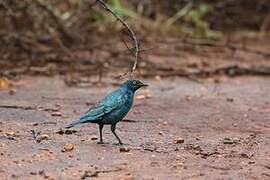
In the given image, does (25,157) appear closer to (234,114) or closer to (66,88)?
(234,114)

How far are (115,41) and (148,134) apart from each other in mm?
5209

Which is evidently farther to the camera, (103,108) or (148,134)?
(148,134)

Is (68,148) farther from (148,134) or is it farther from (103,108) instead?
(148,134)

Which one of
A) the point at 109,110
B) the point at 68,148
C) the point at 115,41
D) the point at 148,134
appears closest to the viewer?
the point at 68,148

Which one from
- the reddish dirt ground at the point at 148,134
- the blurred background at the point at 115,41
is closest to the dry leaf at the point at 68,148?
the reddish dirt ground at the point at 148,134

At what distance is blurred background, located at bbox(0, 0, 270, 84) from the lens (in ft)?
31.1

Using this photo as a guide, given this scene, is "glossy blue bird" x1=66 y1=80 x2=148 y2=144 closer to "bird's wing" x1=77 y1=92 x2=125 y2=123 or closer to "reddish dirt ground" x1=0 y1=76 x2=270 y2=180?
"bird's wing" x1=77 y1=92 x2=125 y2=123

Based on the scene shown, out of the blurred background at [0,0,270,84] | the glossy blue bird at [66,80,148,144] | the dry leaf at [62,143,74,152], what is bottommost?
the dry leaf at [62,143,74,152]

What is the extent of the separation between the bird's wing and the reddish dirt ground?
0.68ft

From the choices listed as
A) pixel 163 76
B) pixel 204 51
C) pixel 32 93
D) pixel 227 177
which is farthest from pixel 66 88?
pixel 227 177

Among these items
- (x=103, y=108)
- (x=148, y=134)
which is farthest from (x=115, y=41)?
(x=103, y=108)

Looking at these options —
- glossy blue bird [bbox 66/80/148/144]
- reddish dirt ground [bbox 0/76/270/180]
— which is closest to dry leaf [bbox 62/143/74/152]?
reddish dirt ground [bbox 0/76/270/180]

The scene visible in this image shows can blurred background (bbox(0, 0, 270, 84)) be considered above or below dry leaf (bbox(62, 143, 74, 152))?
above

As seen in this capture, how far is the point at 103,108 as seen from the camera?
17.0 feet
